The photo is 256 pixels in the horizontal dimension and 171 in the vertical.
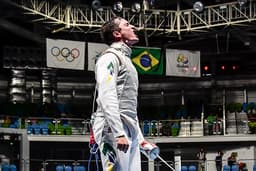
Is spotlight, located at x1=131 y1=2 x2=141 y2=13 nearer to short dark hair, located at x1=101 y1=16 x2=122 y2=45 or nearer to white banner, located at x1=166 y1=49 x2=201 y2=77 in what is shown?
white banner, located at x1=166 y1=49 x2=201 y2=77

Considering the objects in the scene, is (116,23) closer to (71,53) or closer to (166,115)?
(71,53)

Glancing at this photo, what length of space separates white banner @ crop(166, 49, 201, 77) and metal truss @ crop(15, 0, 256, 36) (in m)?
1.16

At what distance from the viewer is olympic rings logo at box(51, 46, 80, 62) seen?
98.3ft

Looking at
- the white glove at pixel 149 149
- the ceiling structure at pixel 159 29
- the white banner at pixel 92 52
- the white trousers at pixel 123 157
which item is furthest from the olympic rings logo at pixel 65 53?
the white trousers at pixel 123 157

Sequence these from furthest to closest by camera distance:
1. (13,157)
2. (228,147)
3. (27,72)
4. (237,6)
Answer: (27,72)
(228,147)
(237,6)
(13,157)

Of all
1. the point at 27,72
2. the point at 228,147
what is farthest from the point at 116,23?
the point at 27,72

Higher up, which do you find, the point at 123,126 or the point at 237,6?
the point at 237,6

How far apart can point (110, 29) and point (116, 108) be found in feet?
2.29

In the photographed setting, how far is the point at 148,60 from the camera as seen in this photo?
3114 centimetres

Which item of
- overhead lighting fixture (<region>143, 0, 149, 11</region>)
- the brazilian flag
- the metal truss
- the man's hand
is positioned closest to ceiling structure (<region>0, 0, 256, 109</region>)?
the metal truss

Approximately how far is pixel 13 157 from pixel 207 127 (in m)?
9.95

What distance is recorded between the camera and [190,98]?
3725 cm

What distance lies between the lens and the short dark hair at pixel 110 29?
4984mm

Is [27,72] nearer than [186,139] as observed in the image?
No
